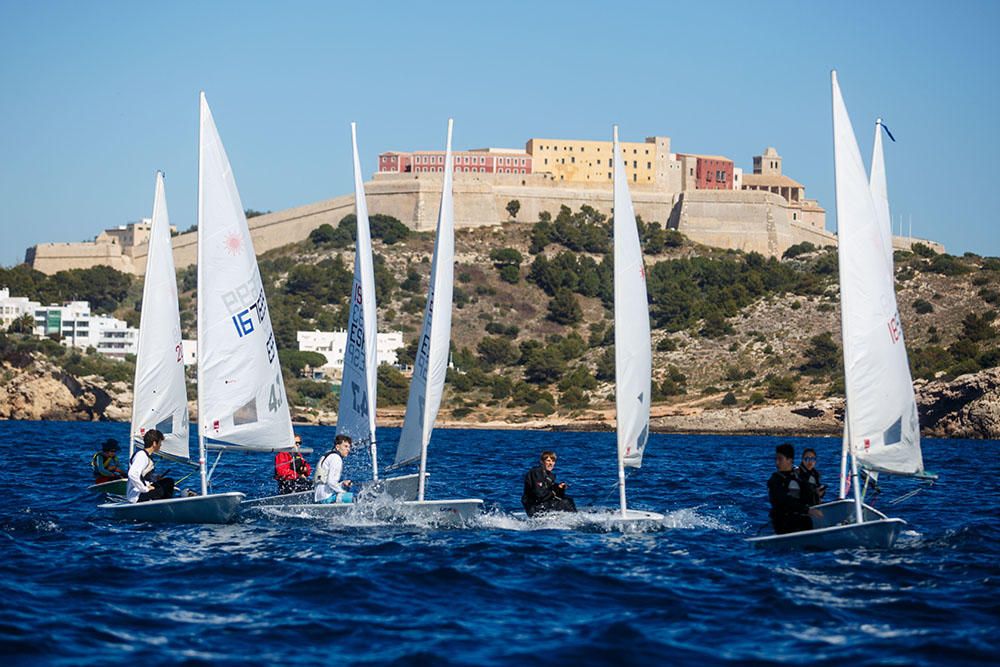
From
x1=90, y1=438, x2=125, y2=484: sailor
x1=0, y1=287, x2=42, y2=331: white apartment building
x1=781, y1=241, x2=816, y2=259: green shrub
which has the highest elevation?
x1=781, y1=241, x2=816, y2=259: green shrub

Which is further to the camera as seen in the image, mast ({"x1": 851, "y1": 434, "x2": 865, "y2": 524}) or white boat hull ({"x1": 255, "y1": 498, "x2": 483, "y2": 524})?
white boat hull ({"x1": 255, "y1": 498, "x2": 483, "y2": 524})

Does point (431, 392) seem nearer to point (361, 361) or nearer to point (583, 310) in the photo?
point (361, 361)

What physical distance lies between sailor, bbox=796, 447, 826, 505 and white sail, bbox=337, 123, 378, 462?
6892mm

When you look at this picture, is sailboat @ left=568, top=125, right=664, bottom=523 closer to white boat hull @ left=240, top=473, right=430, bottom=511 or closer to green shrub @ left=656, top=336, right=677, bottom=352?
white boat hull @ left=240, top=473, right=430, bottom=511

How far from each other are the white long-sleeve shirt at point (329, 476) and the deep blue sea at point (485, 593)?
1.51ft

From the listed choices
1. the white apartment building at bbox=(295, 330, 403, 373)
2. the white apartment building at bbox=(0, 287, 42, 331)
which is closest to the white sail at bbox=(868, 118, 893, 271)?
the white apartment building at bbox=(295, 330, 403, 373)

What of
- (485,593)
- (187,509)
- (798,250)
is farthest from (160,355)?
(798,250)

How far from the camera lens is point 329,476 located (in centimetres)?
1897

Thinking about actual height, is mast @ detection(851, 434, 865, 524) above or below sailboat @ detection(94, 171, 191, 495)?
below

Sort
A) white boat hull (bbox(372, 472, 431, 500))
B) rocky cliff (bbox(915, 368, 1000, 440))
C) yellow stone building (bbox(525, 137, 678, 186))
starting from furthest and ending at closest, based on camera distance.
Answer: yellow stone building (bbox(525, 137, 678, 186)) < rocky cliff (bbox(915, 368, 1000, 440)) < white boat hull (bbox(372, 472, 431, 500))

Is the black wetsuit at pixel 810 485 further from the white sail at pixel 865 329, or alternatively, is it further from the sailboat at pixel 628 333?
the sailboat at pixel 628 333

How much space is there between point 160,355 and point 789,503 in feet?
36.7

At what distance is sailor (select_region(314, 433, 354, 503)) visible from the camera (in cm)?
1888

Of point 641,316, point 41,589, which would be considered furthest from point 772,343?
point 41,589
